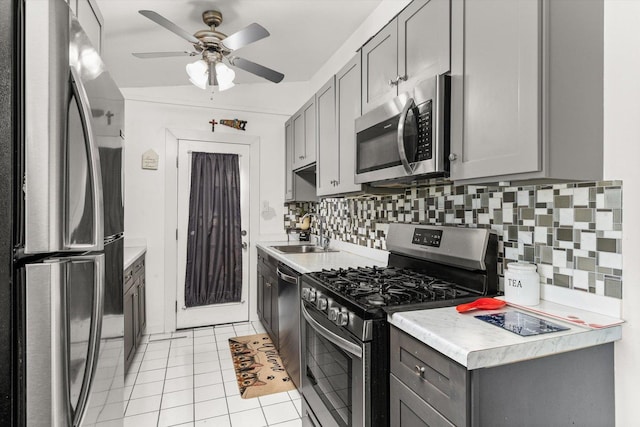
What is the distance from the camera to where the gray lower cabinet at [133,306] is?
8.55ft

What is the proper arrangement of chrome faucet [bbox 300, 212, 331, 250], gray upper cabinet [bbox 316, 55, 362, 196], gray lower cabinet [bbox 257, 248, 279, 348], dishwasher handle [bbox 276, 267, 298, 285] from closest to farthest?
gray upper cabinet [bbox 316, 55, 362, 196] → dishwasher handle [bbox 276, 267, 298, 285] → gray lower cabinet [bbox 257, 248, 279, 348] → chrome faucet [bbox 300, 212, 331, 250]

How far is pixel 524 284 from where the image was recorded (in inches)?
53.4

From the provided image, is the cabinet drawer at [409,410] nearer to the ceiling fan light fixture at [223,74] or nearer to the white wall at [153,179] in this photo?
the ceiling fan light fixture at [223,74]

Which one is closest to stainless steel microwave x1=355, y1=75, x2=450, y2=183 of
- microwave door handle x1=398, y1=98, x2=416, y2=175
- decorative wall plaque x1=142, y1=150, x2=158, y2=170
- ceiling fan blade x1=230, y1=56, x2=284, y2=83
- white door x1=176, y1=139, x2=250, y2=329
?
microwave door handle x1=398, y1=98, x2=416, y2=175

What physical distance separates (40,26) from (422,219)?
6.38 ft

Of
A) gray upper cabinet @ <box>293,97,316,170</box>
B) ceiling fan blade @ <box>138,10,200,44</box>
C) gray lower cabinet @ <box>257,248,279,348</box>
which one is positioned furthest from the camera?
gray upper cabinet @ <box>293,97,316,170</box>

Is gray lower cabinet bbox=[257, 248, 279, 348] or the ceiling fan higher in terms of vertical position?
the ceiling fan

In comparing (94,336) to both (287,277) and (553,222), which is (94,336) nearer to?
(287,277)

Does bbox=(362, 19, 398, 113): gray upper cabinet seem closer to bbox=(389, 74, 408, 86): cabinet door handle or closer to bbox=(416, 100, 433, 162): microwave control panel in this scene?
bbox=(389, 74, 408, 86): cabinet door handle

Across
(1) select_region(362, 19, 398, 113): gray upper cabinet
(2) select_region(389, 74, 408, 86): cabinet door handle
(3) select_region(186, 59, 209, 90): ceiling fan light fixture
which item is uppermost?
(3) select_region(186, 59, 209, 90): ceiling fan light fixture

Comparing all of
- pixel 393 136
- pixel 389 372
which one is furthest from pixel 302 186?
pixel 389 372

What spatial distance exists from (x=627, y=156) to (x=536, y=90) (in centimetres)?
38

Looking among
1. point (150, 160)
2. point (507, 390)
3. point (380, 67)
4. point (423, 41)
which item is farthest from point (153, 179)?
point (507, 390)

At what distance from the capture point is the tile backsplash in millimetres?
1197
